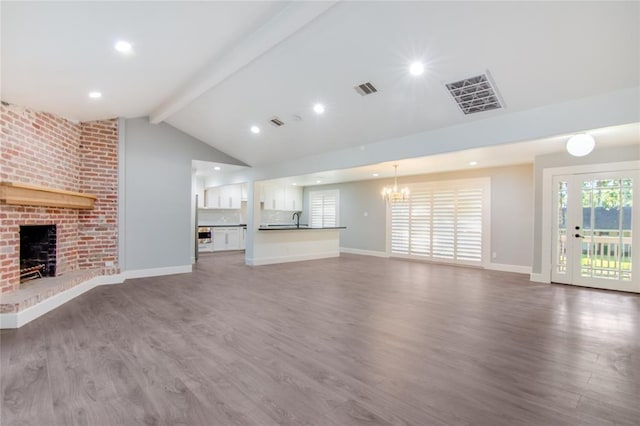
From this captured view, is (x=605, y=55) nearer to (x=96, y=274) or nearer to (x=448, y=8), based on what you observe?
(x=448, y=8)

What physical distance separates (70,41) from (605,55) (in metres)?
4.99

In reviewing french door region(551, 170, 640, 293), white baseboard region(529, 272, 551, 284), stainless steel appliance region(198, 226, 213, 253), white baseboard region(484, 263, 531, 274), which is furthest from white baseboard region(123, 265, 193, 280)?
french door region(551, 170, 640, 293)

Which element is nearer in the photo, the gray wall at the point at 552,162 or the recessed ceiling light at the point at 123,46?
the recessed ceiling light at the point at 123,46

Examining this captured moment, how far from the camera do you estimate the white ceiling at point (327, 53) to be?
2.62m

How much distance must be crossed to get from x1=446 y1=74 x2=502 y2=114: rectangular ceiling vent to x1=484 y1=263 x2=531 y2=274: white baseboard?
449 centimetres

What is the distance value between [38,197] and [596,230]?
8.68m

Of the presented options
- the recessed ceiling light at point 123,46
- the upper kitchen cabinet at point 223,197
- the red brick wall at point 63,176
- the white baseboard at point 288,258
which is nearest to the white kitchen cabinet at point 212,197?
the upper kitchen cabinet at point 223,197

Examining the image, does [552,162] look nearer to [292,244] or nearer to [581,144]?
[581,144]

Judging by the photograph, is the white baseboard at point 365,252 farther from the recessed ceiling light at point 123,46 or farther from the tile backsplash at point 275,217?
the recessed ceiling light at point 123,46

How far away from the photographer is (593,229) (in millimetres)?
5449

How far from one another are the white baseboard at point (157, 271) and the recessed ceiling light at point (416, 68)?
5668 millimetres

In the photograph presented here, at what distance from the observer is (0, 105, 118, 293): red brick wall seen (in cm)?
379

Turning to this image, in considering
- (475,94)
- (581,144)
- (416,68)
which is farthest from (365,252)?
(416,68)

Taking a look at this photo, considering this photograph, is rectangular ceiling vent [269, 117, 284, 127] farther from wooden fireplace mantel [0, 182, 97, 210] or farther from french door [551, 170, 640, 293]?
french door [551, 170, 640, 293]
